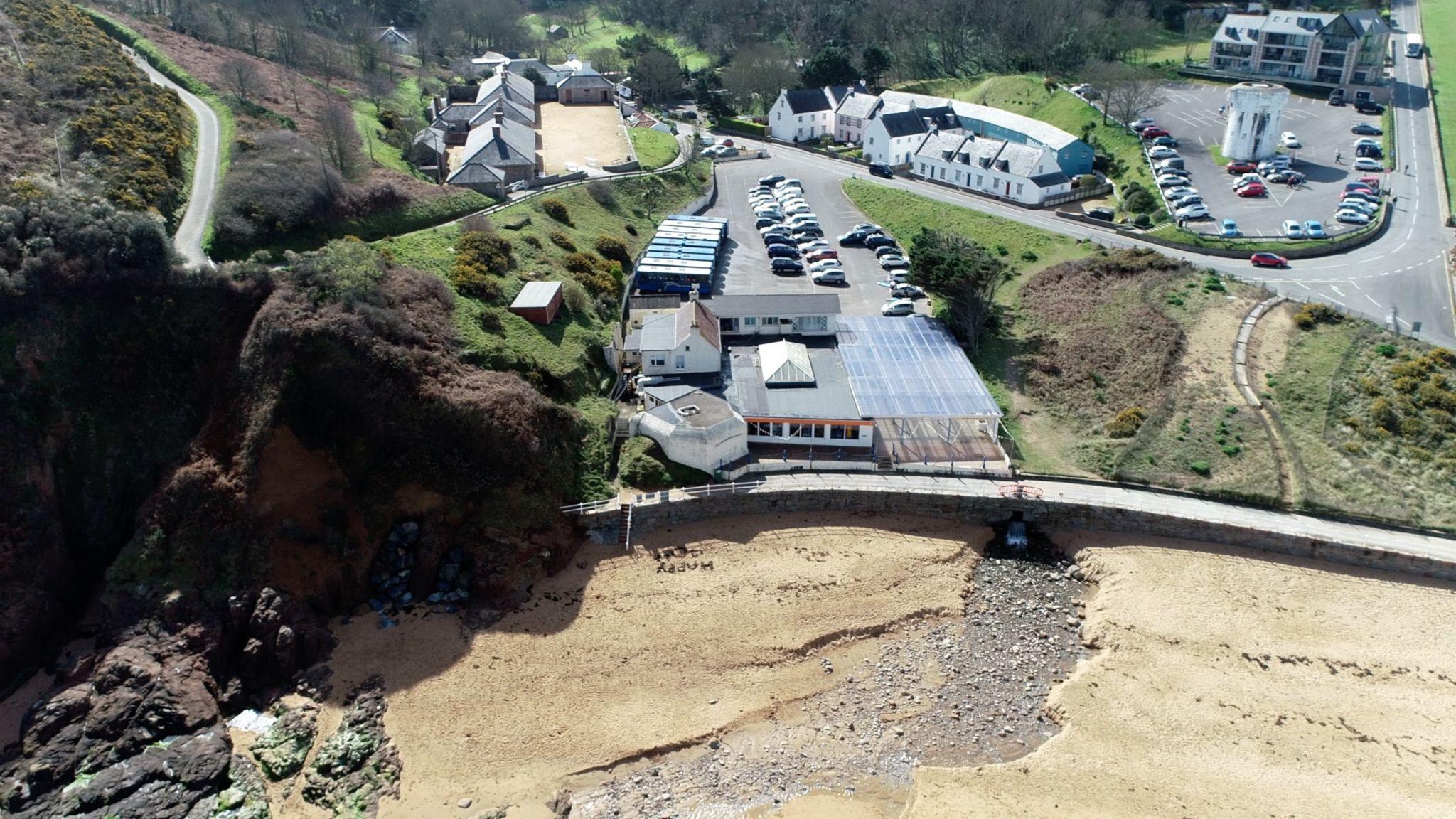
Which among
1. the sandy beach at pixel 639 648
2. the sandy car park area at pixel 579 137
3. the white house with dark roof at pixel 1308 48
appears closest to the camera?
the sandy beach at pixel 639 648

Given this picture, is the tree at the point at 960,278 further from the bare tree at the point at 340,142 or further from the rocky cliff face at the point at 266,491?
the bare tree at the point at 340,142

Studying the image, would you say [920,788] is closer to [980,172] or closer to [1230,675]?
[1230,675]

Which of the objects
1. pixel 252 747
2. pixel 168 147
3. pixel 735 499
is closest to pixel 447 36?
pixel 168 147

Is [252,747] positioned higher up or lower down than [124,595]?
lower down

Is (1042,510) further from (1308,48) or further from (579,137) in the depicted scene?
(1308,48)

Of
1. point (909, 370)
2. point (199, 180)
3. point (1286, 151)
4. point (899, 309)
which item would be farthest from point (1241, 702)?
point (1286, 151)

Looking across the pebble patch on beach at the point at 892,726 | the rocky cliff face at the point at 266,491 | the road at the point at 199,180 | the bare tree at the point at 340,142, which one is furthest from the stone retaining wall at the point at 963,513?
the bare tree at the point at 340,142
